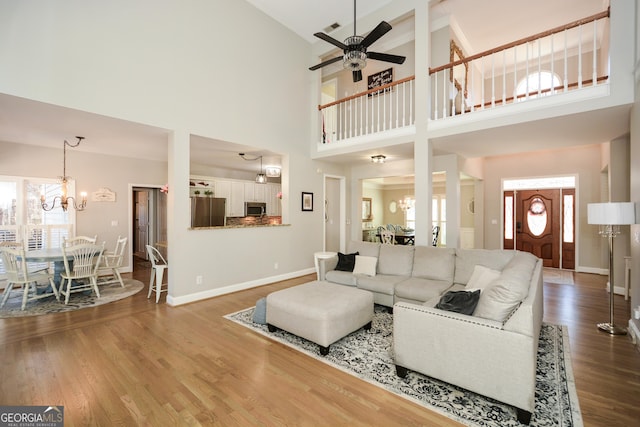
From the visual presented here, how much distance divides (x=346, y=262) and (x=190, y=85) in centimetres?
358

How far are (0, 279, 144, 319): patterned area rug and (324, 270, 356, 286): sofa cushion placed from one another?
3.32 m

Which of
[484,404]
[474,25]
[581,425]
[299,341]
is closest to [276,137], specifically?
[299,341]

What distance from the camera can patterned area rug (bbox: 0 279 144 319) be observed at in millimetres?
3873

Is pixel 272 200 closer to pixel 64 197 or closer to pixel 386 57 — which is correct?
pixel 64 197

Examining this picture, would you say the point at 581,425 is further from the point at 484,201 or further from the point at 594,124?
the point at 484,201

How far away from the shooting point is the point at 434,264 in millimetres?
3916

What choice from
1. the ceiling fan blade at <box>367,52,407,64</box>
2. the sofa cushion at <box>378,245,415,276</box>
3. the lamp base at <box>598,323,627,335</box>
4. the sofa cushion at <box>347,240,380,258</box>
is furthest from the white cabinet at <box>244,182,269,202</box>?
the lamp base at <box>598,323,627,335</box>

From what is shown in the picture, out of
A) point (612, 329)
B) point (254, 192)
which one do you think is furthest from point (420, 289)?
point (254, 192)

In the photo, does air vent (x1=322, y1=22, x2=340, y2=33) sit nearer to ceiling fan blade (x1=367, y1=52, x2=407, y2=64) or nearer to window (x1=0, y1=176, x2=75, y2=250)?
ceiling fan blade (x1=367, y1=52, x2=407, y2=64)

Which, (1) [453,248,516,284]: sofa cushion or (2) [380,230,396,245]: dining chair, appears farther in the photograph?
(2) [380,230,396,245]: dining chair

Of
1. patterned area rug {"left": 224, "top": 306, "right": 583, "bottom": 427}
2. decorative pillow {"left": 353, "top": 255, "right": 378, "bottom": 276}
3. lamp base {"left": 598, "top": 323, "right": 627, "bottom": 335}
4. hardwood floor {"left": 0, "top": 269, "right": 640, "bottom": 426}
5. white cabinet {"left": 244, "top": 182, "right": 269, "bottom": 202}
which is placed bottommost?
hardwood floor {"left": 0, "top": 269, "right": 640, "bottom": 426}

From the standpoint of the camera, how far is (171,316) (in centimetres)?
377

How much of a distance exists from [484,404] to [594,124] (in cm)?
412

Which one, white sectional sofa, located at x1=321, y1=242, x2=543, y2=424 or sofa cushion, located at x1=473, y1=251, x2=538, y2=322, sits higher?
sofa cushion, located at x1=473, y1=251, x2=538, y2=322
